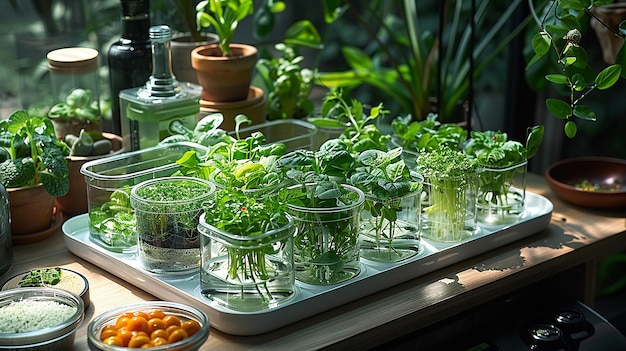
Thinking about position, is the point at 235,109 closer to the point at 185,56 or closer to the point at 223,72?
the point at 223,72

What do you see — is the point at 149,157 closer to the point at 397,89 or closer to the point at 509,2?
the point at 397,89

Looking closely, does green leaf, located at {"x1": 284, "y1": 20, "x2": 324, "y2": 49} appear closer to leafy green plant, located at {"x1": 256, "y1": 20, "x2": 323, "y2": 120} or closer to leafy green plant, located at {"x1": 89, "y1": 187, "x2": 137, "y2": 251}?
→ leafy green plant, located at {"x1": 256, "y1": 20, "x2": 323, "y2": 120}

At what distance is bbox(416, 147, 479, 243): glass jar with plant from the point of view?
1456 mm

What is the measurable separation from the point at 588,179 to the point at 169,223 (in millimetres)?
986

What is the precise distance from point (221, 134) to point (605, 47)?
0.83m

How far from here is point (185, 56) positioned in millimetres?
1837

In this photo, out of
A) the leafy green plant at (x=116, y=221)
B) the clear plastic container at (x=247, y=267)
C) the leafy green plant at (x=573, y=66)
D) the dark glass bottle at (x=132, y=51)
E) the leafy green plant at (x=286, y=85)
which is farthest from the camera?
the leafy green plant at (x=286, y=85)

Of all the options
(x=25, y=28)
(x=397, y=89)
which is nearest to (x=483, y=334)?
(x=397, y=89)

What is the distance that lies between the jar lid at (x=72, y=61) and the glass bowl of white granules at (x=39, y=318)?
59 centimetres

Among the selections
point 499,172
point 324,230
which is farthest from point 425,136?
point 324,230

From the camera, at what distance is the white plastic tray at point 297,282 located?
4.07 ft

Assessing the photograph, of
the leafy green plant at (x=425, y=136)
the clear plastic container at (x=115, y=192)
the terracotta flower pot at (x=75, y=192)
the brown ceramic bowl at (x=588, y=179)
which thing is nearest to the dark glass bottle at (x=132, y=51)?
the terracotta flower pot at (x=75, y=192)

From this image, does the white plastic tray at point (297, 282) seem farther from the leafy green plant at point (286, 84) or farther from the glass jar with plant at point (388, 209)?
the leafy green plant at point (286, 84)

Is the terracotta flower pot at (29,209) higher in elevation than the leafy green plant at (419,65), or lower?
lower
